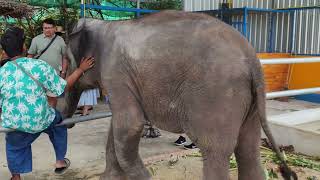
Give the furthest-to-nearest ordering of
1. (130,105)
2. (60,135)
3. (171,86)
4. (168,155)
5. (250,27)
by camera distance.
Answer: (250,27), (168,155), (60,135), (130,105), (171,86)

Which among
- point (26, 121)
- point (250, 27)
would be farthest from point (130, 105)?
point (250, 27)

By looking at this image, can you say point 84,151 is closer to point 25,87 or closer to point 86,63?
point 25,87

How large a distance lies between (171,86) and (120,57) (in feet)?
1.52

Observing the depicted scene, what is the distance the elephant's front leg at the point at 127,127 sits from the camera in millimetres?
3033

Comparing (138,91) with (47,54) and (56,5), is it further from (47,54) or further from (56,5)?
(56,5)

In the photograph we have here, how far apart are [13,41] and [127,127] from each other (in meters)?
1.24

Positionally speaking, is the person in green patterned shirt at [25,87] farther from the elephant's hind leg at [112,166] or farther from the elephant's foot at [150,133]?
the elephant's foot at [150,133]

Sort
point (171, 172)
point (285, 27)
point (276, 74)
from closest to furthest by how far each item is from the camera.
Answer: point (171, 172) → point (285, 27) → point (276, 74)

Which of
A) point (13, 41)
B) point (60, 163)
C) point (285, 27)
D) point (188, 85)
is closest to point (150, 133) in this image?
point (60, 163)

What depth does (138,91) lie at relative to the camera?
303 cm

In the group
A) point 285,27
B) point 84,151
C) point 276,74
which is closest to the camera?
point 84,151

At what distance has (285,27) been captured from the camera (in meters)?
10.4

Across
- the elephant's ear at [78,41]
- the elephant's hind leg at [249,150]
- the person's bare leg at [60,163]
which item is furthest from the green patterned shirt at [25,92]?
the elephant's hind leg at [249,150]

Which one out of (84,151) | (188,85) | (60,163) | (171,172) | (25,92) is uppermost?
(188,85)
